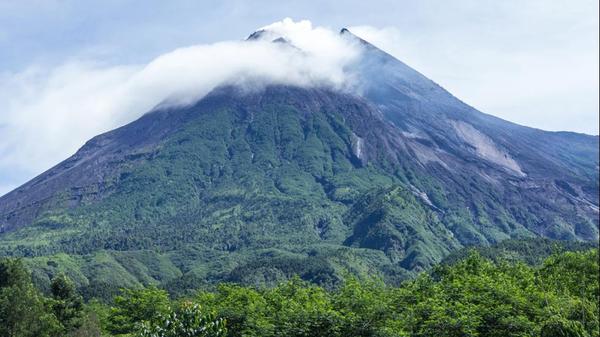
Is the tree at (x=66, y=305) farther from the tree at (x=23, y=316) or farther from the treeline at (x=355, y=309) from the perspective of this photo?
the tree at (x=23, y=316)

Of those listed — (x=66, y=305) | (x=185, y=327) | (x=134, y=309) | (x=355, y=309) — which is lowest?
(x=66, y=305)

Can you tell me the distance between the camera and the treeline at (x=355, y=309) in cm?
4797

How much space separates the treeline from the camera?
47969mm

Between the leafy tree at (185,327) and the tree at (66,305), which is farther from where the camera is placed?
the tree at (66,305)

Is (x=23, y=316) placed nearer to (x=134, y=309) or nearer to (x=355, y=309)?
(x=134, y=309)

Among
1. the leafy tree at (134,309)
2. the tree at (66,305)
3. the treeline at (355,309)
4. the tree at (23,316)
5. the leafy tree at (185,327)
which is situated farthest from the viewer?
the tree at (66,305)

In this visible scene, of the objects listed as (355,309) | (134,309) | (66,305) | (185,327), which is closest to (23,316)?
(66,305)

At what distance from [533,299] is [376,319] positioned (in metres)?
13.3

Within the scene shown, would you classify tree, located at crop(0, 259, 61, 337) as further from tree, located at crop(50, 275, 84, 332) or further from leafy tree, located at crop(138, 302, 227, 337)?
leafy tree, located at crop(138, 302, 227, 337)

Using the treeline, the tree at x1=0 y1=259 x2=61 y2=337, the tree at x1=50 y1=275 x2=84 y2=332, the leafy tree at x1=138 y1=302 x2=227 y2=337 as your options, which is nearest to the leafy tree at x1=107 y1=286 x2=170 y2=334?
the treeline

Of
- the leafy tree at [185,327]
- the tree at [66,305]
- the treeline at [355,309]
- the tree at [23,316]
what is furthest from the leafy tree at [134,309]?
the leafy tree at [185,327]

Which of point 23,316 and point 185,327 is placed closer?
point 185,327

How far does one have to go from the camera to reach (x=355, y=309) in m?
54.5

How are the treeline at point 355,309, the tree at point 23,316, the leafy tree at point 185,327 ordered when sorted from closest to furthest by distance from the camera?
the leafy tree at point 185,327 → the treeline at point 355,309 → the tree at point 23,316
